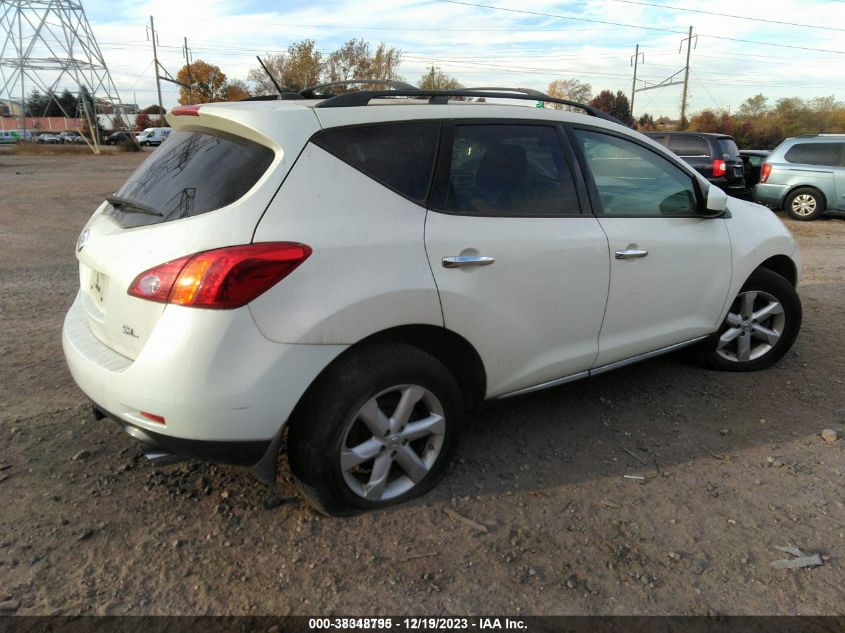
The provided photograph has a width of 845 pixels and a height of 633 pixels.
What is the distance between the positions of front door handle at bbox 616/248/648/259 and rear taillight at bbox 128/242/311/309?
1.74 meters

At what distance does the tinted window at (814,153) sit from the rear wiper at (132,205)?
14.3 m

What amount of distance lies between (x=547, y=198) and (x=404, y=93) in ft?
2.79

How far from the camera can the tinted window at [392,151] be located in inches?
103

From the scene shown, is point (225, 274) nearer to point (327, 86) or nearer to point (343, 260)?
point (343, 260)

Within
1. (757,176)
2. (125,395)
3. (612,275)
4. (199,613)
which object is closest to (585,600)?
(199,613)

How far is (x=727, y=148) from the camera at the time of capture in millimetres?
13602

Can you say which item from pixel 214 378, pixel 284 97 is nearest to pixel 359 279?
pixel 214 378

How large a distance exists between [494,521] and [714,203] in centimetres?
Result: 230

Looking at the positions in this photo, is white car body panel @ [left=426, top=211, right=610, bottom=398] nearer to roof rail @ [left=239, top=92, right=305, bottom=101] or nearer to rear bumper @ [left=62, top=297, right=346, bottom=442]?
rear bumper @ [left=62, top=297, right=346, bottom=442]

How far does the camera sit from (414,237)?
2.64 metres

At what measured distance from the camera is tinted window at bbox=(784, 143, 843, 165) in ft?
43.2

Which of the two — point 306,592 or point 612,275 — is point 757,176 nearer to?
point 612,275

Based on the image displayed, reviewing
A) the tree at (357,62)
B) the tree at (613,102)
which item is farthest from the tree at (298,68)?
the tree at (613,102)

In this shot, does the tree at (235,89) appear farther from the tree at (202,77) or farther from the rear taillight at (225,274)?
the rear taillight at (225,274)
